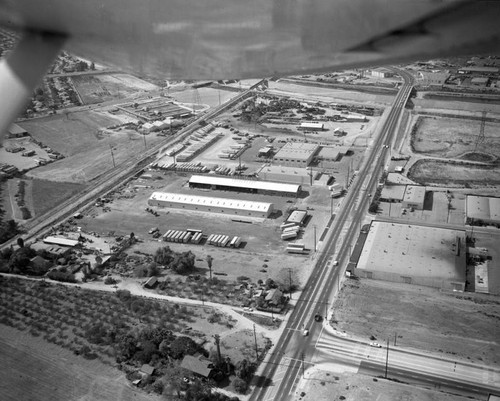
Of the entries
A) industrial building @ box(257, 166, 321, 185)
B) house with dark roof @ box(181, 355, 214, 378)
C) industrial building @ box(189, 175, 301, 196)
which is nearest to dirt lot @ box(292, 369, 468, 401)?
house with dark roof @ box(181, 355, 214, 378)

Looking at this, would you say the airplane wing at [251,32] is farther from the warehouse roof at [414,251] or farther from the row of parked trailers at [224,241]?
the row of parked trailers at [224,241]

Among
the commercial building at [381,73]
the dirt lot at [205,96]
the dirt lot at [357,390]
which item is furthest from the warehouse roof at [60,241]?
the commercial building at [381,73]

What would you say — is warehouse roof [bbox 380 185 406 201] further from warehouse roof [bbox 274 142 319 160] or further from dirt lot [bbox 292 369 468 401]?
dirt lot [bbox 292 369 468 401]

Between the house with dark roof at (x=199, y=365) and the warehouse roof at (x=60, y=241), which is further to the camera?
the warehouse roof at (x=60, y=241)

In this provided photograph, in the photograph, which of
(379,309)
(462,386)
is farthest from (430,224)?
(462,386)

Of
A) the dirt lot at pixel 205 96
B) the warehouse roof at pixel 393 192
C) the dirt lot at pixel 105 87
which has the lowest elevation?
the warehouse roof at pixel 393 192

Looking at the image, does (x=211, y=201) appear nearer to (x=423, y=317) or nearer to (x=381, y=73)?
(x=423, y=317)
